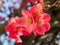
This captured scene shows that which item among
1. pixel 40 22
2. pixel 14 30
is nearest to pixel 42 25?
pixel 40 22

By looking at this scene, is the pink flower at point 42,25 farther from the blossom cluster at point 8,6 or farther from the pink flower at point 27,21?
the blossom cluster at point 8,6

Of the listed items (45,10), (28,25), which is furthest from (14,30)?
(45,10)

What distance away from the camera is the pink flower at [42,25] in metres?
0.78

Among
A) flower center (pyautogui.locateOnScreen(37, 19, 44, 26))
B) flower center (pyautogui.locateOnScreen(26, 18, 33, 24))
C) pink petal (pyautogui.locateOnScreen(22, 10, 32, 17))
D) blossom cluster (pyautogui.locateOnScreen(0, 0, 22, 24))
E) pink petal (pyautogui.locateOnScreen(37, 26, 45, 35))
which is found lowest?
pink petal (pyautogui.locateOnScreen(37, 26, 45, 35))

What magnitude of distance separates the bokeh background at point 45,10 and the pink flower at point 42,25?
0.07 ft

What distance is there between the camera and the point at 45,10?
815mm

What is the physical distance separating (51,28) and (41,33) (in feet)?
0.19

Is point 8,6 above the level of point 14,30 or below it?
above

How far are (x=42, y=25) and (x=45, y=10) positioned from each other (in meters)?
0.08

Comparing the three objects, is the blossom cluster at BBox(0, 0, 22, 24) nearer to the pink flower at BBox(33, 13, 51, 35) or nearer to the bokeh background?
the bokeh background

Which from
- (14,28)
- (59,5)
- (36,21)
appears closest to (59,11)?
(59,5)

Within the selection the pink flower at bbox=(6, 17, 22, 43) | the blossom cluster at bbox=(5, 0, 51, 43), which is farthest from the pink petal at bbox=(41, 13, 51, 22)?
the pink flower at bbox=(6, 17, 22, 43)

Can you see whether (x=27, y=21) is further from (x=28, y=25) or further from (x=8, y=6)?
(x=8, y=6)

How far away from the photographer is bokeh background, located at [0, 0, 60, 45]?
787mm
